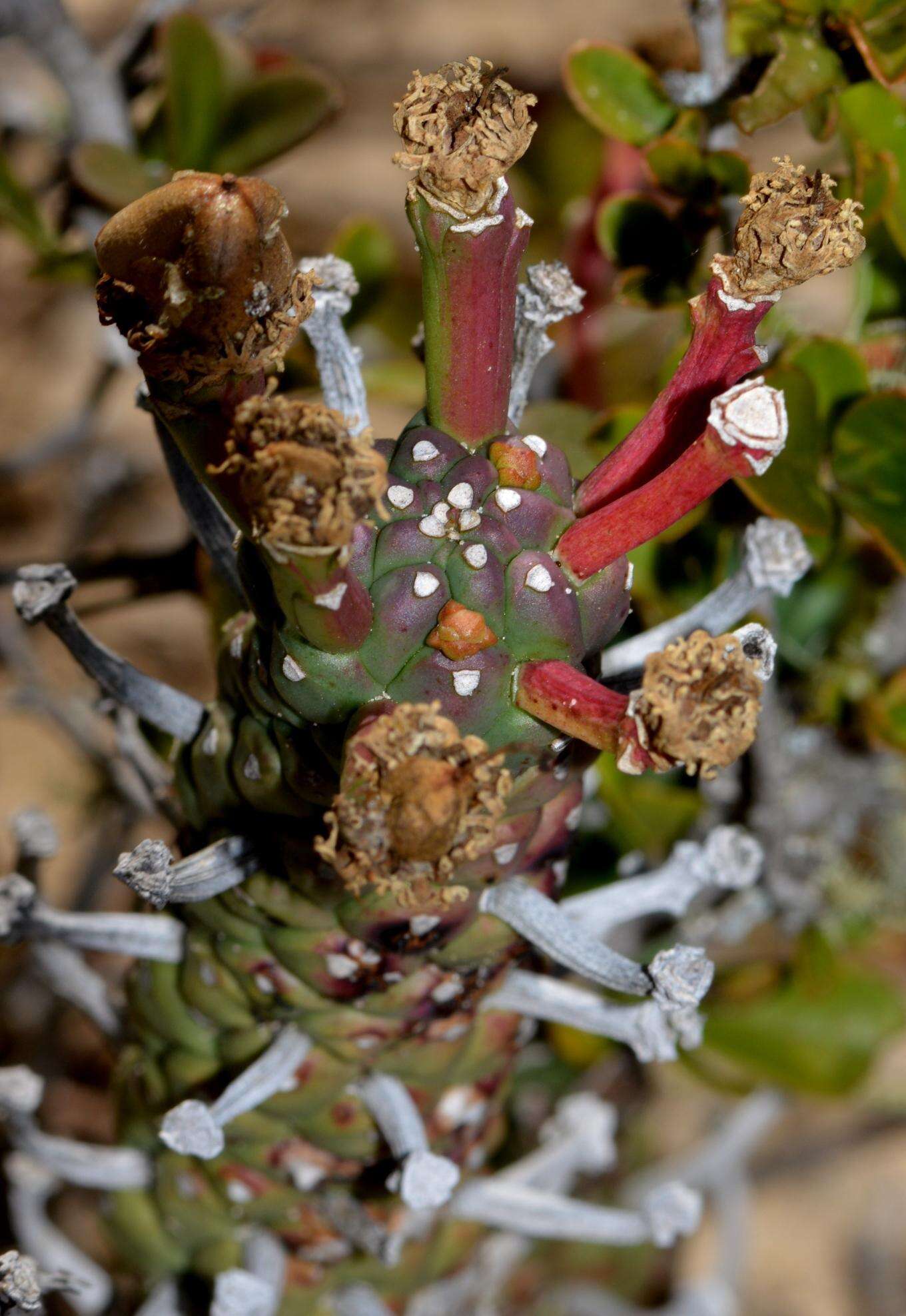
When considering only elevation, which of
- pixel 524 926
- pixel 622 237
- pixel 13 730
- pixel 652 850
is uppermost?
pixel 622 237

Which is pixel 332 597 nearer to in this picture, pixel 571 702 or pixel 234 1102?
pixel 571 702

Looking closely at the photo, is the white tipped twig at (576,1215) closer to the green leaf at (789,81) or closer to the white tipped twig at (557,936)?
the white tipped twig at (557,936)

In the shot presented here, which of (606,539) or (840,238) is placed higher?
(840,238)

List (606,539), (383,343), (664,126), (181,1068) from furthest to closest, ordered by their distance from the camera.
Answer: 1. (383,343)
2. (664,126)
3. (181,1068)
4. (606,539)

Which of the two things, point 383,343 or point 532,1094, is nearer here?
point 532,1094

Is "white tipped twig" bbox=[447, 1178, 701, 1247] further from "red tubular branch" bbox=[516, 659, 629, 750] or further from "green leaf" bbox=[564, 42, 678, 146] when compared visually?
"green leaf" bbox=[564, 42, 678, 146]

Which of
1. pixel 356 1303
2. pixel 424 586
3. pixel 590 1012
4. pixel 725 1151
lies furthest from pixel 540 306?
pixel 725 1151

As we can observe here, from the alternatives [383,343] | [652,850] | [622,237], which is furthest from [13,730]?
[622,237]

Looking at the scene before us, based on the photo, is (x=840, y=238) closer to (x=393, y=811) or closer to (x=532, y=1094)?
(x=393, y=811)
